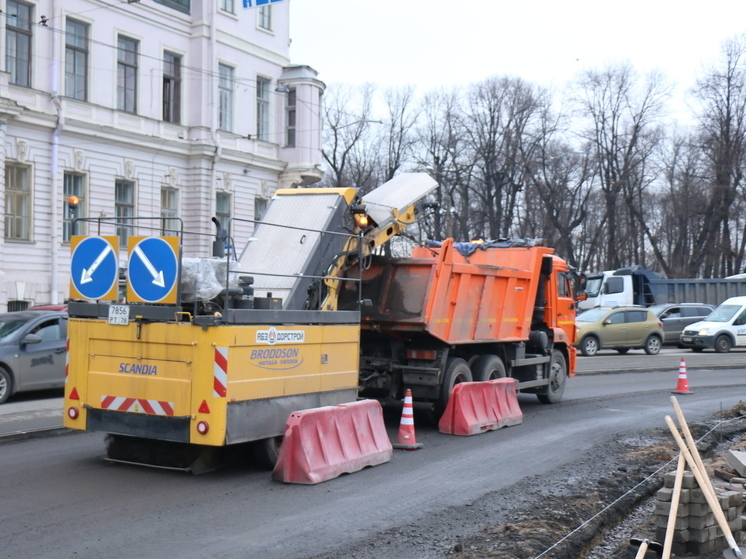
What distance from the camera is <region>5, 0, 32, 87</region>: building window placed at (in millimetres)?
26562

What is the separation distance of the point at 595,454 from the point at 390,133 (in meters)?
52.0

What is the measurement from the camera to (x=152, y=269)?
8.52 metres

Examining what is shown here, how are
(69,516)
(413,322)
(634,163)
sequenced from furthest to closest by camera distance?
(634,163) < (413,322) < (69,516)

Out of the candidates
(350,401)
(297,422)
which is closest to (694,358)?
(350,401)

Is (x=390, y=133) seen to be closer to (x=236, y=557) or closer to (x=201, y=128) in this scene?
(x=201, y=128)

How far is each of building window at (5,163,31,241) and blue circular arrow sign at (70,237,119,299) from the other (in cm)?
1940

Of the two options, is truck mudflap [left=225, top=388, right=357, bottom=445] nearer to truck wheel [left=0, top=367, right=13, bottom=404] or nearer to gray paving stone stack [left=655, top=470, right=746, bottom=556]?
gray paving stone stack [left=655, top=470, right=746, bottom=556]

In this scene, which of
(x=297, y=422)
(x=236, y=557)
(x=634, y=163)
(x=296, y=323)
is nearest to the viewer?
(x=236, y=557)

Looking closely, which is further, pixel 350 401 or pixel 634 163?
pixel 634 163

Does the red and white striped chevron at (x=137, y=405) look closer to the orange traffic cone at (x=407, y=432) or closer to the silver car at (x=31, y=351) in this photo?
the orange traffic cone at (x=407, y=432)

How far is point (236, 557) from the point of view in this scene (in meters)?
6.12

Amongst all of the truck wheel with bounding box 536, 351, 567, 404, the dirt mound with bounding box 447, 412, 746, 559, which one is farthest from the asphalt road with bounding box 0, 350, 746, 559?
the truck wheel with bounding box 536, 351, 567, 404

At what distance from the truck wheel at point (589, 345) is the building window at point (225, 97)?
16.2 metres

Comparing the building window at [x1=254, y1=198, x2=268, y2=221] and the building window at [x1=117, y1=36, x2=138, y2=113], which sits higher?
the building window at [x1=117, y1=36, x2=138, y2=113]
